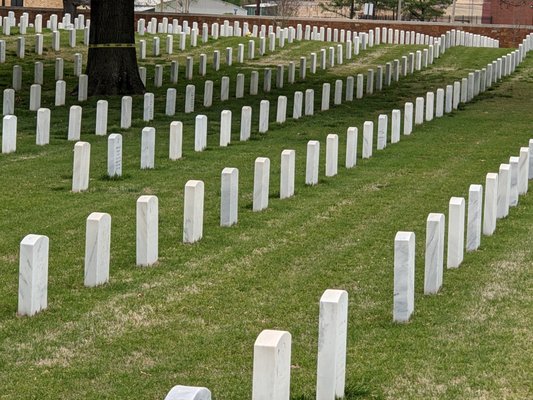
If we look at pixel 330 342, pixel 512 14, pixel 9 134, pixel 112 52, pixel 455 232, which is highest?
pixel 112 52

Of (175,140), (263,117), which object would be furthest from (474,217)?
(263,117)

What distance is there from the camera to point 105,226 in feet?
31.7

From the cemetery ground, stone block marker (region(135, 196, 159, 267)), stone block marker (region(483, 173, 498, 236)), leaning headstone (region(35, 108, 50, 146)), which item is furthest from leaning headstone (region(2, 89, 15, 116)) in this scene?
stone block marker (region(135, 196, 159, 267))

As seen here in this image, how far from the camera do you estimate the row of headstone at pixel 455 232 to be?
29.6 ft

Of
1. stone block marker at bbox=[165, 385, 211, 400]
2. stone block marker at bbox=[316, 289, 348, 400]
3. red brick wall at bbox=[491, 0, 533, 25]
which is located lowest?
red brick wall at bbox=[491, 0, 533, 25]

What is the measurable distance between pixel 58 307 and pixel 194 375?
1.88 meters

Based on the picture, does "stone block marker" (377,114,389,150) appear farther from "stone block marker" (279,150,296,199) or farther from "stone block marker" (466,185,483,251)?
"stone block marker" (466,185,483,251)

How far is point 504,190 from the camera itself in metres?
13.1

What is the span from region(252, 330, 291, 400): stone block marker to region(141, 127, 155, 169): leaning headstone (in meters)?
10.0

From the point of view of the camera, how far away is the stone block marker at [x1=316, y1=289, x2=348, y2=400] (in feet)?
23.0

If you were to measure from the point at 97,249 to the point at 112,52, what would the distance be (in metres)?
17.1

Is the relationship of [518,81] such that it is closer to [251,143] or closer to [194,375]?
[251,143]

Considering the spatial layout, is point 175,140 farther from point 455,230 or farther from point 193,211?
point 455,230

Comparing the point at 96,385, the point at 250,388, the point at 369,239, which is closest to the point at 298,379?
the point at 250,388
